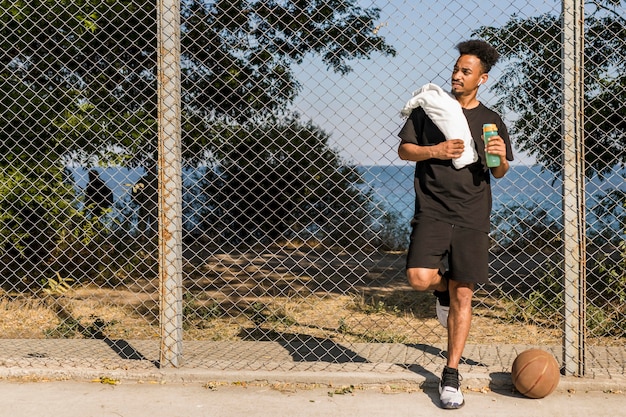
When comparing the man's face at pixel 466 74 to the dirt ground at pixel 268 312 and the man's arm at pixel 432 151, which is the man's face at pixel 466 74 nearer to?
the man's arm at pixel 432 151

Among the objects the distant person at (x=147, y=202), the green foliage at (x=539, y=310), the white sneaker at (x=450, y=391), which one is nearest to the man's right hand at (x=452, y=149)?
the white sneaker at (x=450, y=391)

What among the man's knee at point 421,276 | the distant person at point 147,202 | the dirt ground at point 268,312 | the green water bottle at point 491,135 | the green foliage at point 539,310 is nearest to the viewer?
the green water bottle at point 491,135

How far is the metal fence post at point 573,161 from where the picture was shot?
412 cm

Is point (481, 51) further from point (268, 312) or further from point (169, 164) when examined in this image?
point (268, 312)

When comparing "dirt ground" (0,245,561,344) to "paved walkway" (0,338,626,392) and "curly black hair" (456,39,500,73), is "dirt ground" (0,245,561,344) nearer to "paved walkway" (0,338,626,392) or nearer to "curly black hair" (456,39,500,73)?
"paved walkway" (0,338,626,392)

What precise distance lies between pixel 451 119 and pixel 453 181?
35cm

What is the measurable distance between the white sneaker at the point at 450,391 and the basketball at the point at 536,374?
13.9 inches

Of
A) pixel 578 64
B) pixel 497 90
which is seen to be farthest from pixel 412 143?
pixel 497 90

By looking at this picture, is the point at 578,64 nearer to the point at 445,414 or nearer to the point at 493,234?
Result: the point at 445,414

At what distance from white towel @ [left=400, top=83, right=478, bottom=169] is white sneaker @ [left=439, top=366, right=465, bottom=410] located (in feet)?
3.87

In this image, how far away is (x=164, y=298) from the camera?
437 cm

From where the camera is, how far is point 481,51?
13.1 feet

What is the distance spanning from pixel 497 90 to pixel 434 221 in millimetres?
2995

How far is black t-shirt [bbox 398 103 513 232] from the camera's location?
13.0 feet
